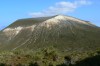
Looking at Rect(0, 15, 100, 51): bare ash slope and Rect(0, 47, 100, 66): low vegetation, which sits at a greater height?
Rect(0, 47, 100, 66): low vegetation

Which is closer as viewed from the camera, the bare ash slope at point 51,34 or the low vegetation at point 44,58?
the low vegetation at point 44,58

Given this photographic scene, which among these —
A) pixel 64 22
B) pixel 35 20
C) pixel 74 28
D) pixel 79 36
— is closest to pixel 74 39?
pixel 79 36

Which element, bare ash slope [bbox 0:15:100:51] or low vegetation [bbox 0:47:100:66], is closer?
low vegetation [bbox 0:47:100:66]

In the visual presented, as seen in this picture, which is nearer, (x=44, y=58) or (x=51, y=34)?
(x=44, y=58)

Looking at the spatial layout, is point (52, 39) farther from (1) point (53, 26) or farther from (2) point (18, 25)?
(2) point (18, 25)

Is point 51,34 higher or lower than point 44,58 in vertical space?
lower

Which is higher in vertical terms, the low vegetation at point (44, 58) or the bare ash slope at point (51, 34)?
the low vegetation at point (44, 58)

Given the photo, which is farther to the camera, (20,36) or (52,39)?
(20,36)

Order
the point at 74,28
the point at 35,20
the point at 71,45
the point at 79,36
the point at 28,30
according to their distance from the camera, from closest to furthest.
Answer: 1. the point at 71,45
2. the point at 79,36
3. the point at 74,28
4. the point at 28,30
5. the point at 35,20
